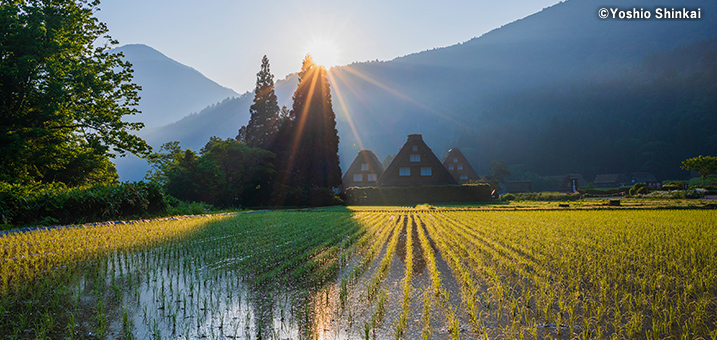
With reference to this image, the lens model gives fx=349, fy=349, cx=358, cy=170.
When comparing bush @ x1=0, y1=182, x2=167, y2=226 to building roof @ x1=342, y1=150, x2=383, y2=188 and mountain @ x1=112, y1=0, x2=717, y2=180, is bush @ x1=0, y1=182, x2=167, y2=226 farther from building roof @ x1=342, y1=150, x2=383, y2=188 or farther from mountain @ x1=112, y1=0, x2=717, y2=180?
mountain @ x1=112, y1=0, x2=717, y2=180

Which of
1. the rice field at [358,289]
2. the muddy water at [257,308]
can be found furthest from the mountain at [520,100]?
the muddy water at [257,308]

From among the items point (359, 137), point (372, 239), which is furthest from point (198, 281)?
point (359, 137)

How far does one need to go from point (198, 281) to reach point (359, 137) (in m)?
148

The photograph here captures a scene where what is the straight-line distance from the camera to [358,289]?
4816mm

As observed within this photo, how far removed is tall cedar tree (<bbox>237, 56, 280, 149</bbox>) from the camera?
154 ft

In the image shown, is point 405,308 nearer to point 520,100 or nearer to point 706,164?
point 706,164

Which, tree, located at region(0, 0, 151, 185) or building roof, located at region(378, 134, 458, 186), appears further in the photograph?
building roof, located at region(378, 134, 458, 186)

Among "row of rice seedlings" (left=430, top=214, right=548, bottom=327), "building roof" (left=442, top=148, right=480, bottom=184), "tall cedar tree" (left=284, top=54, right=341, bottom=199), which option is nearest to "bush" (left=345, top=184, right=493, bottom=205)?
"tall cedar tree" (left=284, top=54, right=341, bottom=199)

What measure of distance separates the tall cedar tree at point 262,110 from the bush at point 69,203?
30.3 metres

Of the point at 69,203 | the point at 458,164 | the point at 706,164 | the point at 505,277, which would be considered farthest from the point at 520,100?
the point at 505,277

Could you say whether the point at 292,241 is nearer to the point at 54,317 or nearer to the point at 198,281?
the point at 198,281

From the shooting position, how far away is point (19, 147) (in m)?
15.0

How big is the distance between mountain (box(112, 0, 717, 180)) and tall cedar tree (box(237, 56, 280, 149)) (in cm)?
7383

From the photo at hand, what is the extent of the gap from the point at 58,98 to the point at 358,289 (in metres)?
18.7
